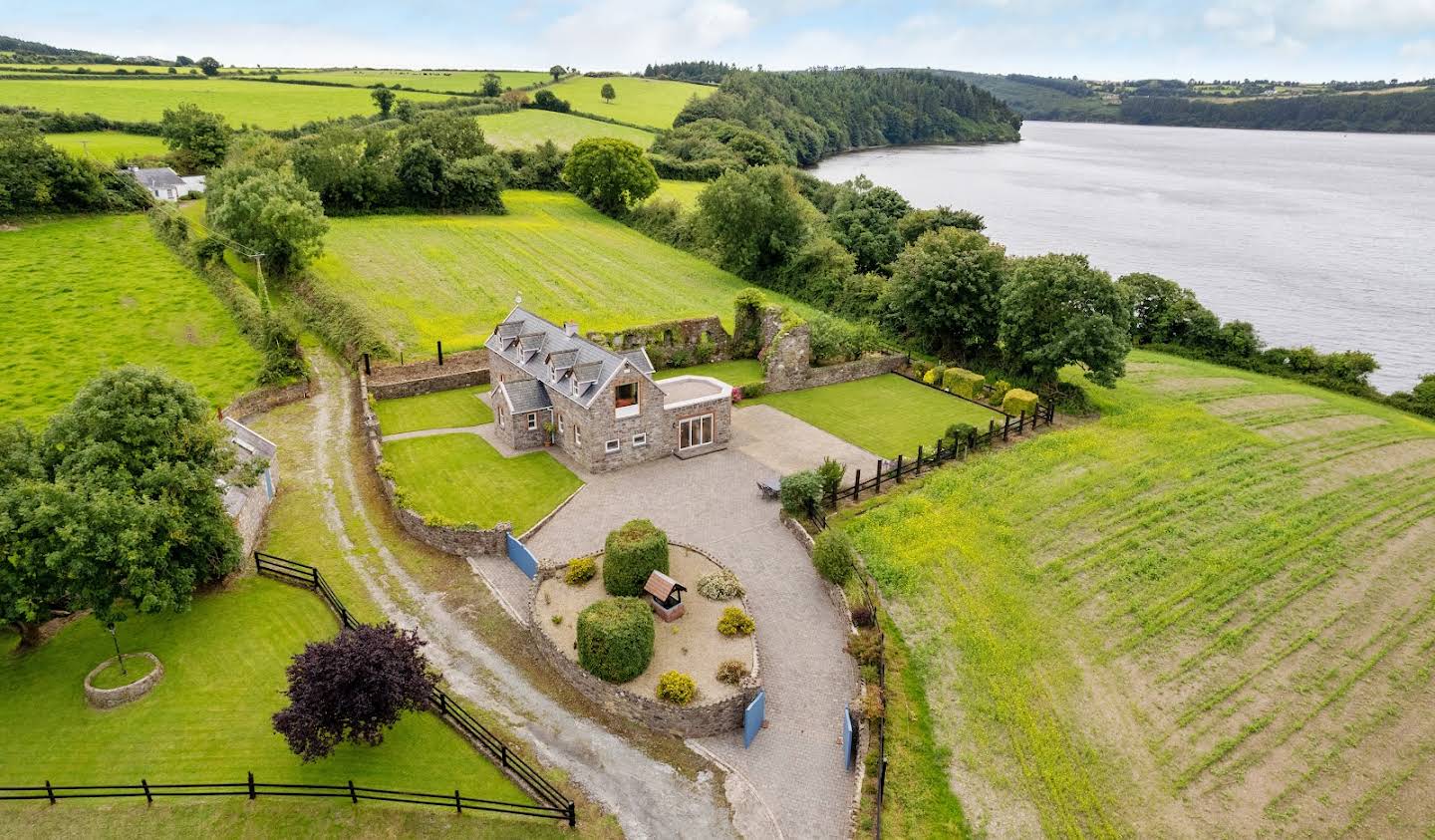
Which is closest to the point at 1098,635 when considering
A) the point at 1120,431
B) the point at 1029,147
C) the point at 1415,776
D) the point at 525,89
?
the point at 1415,776

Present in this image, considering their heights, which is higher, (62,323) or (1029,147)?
(1029,147)

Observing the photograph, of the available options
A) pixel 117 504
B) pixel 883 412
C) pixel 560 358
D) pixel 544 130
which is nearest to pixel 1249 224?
pixel 883 412

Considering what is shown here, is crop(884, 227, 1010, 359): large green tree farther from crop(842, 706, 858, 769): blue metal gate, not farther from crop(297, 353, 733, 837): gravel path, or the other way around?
crop(297, 353, 733, 837): gravel path

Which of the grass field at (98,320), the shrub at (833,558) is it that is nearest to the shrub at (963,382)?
the shrub at (833,558)

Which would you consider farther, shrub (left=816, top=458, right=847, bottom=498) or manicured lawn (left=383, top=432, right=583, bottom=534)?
shrub (left=816, top=458, right=847, bottom=498)

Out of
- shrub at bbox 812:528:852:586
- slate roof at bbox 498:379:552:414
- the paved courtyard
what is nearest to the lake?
the paved courtyard

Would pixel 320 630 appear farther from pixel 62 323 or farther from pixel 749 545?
pixel 62 323
